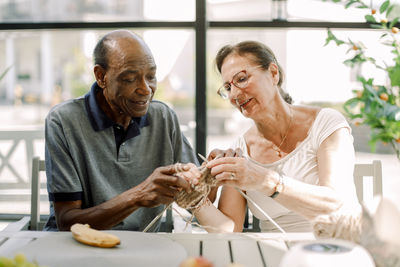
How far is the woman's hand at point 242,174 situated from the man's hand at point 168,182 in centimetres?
7

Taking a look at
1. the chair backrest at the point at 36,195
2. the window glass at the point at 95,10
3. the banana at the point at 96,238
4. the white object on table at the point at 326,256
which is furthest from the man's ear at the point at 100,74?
the white object on table at the point at 326,256

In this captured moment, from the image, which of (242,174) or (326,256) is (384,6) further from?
(326,256)

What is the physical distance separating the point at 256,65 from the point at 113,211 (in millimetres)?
804

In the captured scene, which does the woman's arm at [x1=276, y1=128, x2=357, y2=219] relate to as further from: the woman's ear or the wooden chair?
the woman's ear

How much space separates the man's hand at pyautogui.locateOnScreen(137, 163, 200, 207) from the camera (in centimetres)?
153

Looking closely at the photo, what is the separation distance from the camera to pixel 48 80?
3.12 metres

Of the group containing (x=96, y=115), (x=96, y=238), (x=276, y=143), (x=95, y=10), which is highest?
(x=95, y=10)

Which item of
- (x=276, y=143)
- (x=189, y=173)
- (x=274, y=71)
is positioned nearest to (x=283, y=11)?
(x=274, y=71)

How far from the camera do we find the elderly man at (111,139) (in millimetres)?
1753

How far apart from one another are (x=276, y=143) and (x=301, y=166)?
0.52 feet

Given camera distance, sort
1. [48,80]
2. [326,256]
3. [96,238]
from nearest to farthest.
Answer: [326,256] < [96,238] < [48,80]

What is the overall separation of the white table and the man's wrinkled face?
63cm

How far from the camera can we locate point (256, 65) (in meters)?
1.86

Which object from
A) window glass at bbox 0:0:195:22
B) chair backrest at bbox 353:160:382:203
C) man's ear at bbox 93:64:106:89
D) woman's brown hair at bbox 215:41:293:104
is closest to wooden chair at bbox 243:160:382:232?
chair backrest at bbox 353:160:382:203
